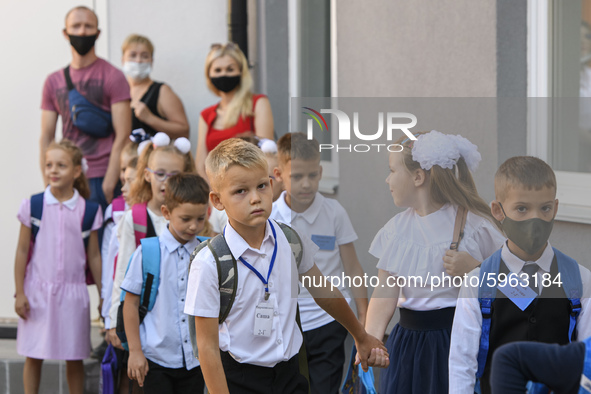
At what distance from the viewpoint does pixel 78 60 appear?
19.6 ft

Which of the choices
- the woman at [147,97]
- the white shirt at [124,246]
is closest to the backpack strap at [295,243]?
the white shirt at [124,246]

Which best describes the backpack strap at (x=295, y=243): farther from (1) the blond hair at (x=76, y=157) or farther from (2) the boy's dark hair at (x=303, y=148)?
(1) the blond hair at (x=76, y=157)

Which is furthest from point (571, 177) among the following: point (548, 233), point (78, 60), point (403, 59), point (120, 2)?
point (120, 2)

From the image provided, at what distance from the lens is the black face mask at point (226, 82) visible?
572 centimetres

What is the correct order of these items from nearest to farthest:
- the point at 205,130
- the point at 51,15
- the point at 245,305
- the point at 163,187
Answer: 1. the point at 245,305
2. the point at 163,187
3. the point at 205,130
4. the point at 51,15

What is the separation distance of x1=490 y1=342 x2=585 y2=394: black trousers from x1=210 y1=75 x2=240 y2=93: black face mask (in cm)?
411

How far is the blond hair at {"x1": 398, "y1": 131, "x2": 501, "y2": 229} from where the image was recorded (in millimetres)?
2719

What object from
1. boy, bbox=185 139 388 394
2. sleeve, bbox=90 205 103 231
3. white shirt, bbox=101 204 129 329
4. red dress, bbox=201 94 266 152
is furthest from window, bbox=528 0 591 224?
sleeve, bbox=90 205 103 231

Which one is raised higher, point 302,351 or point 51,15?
point 51,15

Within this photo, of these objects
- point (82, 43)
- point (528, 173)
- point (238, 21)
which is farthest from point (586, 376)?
point (238, 21)

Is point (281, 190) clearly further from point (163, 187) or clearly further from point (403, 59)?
point (403, 59)

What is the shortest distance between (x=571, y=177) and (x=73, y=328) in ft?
10.6

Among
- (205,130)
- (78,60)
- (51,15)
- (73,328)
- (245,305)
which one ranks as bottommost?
(73,328)

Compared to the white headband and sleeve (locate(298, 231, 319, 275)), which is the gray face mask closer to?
the white headband
